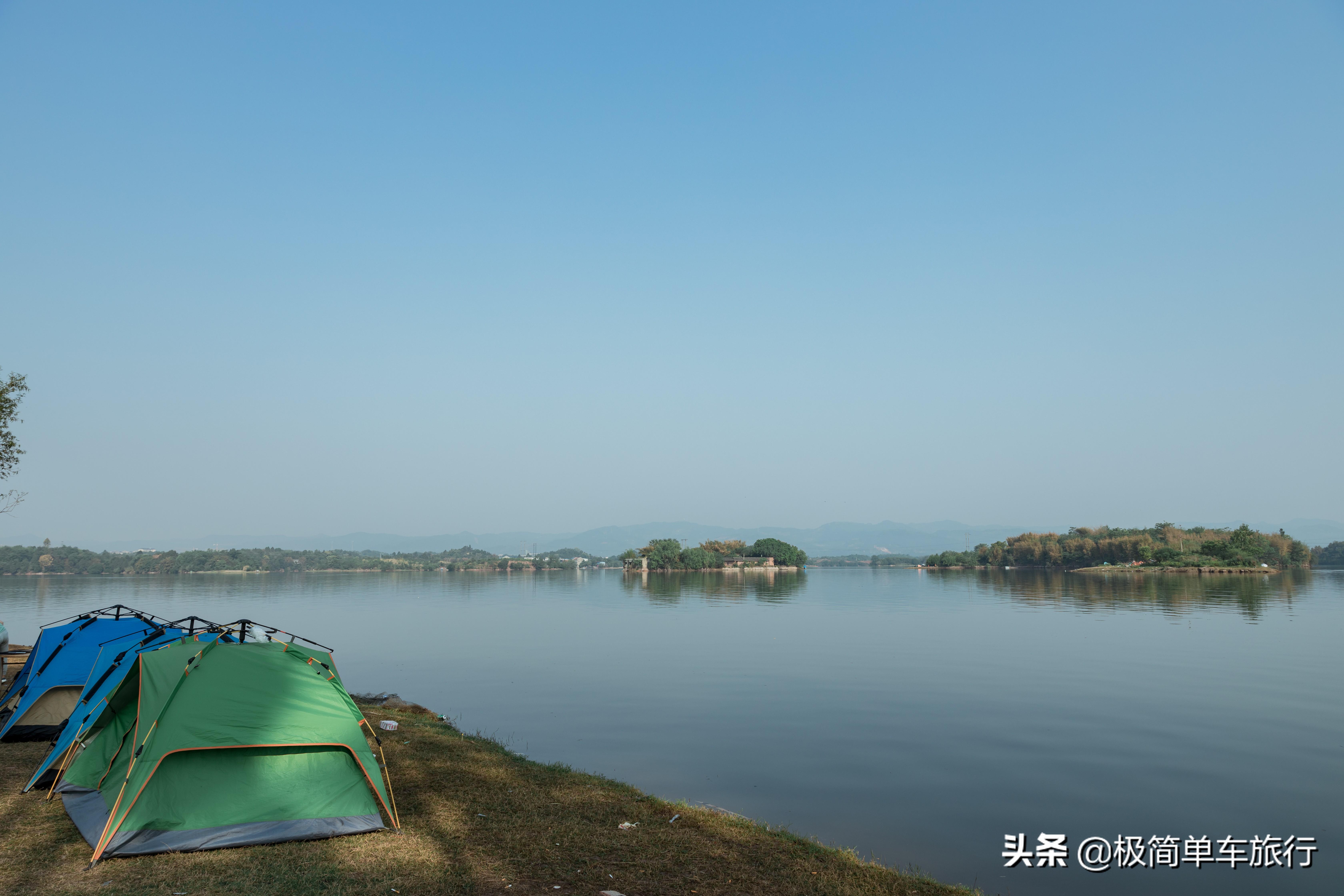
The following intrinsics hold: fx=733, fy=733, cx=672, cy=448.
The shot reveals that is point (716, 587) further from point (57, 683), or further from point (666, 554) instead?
point (666, 554)

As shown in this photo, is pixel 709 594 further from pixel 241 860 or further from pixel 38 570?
pixel 38 570

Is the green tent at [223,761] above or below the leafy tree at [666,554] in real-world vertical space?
above

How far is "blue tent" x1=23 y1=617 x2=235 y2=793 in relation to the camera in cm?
999

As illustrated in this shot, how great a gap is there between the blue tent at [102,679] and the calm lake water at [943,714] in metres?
6.62

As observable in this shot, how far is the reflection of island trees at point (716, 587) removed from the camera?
71562 millimetres

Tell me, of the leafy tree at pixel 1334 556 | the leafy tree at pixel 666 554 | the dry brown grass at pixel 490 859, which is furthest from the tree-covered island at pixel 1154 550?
the dry brown grass at pixel 490 859

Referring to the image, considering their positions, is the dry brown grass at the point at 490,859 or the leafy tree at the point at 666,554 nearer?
the dry brown grass at the point at 490,859

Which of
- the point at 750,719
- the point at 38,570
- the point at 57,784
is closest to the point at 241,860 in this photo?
the point at 57,784

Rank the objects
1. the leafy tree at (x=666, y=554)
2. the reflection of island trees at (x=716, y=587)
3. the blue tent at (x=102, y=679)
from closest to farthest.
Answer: the blue tent at (x=102, y=679)
the reflection of island trees at (x=716, y=587)
the leafy tree at (x=666, y=554)

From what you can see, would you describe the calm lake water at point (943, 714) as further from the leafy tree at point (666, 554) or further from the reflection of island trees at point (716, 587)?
the leafy tree at point (666, 554)

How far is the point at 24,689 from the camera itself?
14.0 metres

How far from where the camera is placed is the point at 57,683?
13.4m

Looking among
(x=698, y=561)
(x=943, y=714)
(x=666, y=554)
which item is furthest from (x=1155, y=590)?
(x=666, y=554)

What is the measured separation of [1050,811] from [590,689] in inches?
560
